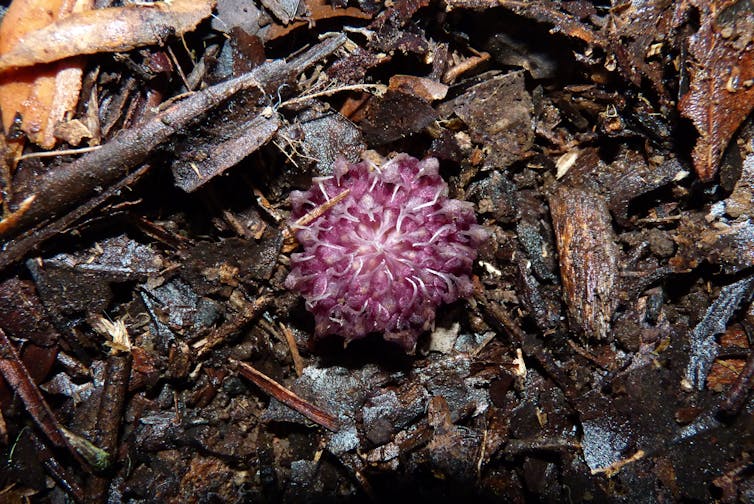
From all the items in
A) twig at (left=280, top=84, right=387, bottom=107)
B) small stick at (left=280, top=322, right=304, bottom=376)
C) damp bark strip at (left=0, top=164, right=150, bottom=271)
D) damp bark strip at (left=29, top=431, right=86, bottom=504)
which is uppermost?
twig at (left=280, top=84, right=387, bottom=107)

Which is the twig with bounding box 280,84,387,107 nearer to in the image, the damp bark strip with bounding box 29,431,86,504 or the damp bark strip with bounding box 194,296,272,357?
the damp bark strip with bounding box 194,296,272,357

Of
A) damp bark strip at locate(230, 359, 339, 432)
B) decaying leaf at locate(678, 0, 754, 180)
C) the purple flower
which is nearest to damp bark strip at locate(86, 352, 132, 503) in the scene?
damp bark strip at locate(230, 359, 339, 432)

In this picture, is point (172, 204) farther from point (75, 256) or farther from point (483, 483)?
point (483, 483)

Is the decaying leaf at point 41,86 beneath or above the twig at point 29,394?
above

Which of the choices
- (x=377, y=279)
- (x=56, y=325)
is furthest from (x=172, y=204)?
(x=377, y=279)

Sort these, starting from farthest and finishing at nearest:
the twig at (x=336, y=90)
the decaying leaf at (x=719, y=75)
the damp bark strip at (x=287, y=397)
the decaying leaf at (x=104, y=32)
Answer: the damp bark strip at (x=287, y=397)
the twig at (x=336, y=90)
the decaying leaf at (x=719, y=75)
the decaying leaf at (x=104, y=32)

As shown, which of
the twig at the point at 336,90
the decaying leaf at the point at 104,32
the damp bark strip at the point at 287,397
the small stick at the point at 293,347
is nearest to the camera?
the decaying leaf at the point at 104,32

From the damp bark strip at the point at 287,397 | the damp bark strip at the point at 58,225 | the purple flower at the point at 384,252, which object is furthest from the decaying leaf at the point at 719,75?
the damp bark strip at the point at 58,225

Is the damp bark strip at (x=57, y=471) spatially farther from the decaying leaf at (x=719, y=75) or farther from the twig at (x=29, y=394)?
the decaying leaf at (x=719, y=75)
